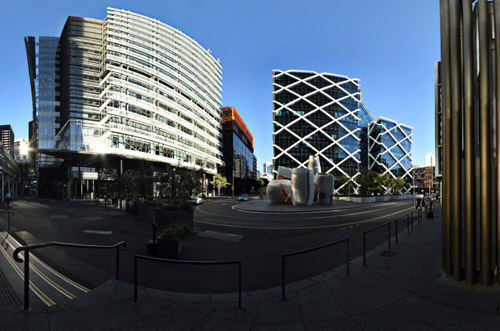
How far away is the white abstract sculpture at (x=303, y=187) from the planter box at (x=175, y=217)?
18444 millimetres

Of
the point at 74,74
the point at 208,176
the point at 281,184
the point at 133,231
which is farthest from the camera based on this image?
the point at 208,176

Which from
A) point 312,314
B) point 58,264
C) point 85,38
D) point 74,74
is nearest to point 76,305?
point 58,264

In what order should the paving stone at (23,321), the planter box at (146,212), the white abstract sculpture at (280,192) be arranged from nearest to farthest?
the paving stone at (23,321)
the planter box at (146,212)
the white abstract sculpture at (280,192)

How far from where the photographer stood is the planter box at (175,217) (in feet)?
40.7

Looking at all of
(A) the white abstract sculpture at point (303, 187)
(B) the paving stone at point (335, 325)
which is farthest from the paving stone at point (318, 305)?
(A) the white abstract sculpture at point (303, 187)

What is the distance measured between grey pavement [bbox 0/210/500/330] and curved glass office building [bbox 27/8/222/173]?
39.9 metres

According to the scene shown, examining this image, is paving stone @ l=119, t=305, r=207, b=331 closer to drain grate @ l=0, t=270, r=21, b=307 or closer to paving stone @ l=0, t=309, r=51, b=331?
paving stone @ l=0, t=309, r=51, b=331

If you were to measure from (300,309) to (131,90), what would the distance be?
51.8m

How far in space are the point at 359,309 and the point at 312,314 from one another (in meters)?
0.85

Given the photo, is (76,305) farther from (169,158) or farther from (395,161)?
(395,161)

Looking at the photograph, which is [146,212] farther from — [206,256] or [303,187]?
[303,187]

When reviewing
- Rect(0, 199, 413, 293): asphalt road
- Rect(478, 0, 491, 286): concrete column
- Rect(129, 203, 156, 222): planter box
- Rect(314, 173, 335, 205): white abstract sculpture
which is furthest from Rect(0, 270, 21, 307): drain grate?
Rect(314, 173, 335, 205): white abstract sculpture

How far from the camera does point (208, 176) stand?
7312 centimetres

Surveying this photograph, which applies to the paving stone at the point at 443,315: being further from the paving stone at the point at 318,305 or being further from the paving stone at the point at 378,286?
the paving stone at the point at 318,305
